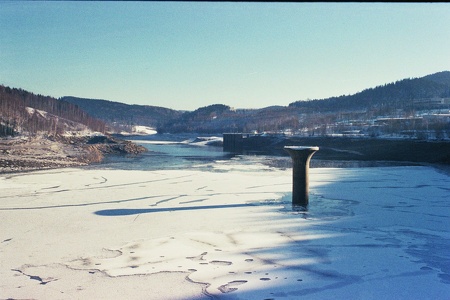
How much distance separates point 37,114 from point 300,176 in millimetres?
88259

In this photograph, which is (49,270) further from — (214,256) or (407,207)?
(407,207)

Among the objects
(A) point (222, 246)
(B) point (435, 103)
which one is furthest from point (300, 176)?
(B) point (435, 103)

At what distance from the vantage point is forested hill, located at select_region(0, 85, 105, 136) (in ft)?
211

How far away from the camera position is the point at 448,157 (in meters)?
41.9

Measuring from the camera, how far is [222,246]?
315 inches

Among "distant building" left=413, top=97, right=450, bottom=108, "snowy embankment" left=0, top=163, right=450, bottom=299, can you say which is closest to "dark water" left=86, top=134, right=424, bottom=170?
"snowy embankment" left=0, top=163, right=450, bottom=299

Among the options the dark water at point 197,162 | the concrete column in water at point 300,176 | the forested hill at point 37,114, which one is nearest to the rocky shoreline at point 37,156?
the dark water at point 197,162

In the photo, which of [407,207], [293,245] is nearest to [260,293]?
[293,245]

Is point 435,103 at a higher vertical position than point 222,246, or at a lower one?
higher

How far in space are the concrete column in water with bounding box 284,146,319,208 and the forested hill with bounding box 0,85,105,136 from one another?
5158cm

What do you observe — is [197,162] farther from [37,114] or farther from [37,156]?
[37,114]

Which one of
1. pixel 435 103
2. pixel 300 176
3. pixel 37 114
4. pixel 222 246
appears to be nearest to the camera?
pixel 222 246

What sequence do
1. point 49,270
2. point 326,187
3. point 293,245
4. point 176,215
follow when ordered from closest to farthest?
1. point 49,270
2. point 293,245
3. point 176,215
4. point 326,187

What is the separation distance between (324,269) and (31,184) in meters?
15.2
